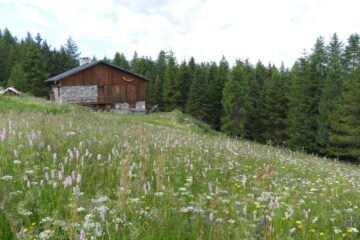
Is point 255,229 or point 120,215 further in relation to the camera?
point 255,229

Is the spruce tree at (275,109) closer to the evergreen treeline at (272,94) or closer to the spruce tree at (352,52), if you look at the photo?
the evergreen treeline at (272,94)

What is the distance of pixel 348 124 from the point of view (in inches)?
1388

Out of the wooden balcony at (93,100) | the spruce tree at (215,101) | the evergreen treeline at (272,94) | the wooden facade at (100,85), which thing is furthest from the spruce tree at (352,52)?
the wooden balcony at (93,100)

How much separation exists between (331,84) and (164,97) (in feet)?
105

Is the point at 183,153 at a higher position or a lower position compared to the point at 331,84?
lower

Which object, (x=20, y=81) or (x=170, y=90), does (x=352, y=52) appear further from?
(x=20, y=81)

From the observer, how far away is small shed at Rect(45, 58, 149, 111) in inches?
1608

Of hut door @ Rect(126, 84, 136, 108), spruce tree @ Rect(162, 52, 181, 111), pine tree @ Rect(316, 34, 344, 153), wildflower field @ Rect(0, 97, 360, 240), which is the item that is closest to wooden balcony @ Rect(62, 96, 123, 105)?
hut door @ Rect(126, 84, 136, 108)

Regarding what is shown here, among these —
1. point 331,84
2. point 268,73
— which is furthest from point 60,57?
point 331,84

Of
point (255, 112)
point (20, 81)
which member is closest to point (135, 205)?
point (255, 112)

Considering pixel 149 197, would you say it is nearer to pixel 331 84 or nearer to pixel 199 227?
pixel 199 227

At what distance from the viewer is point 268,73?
2473 inches

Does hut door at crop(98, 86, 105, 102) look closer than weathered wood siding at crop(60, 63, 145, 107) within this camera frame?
No

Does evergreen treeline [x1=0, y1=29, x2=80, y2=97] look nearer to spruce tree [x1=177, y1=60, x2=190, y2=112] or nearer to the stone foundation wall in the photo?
the stone foundation wall
